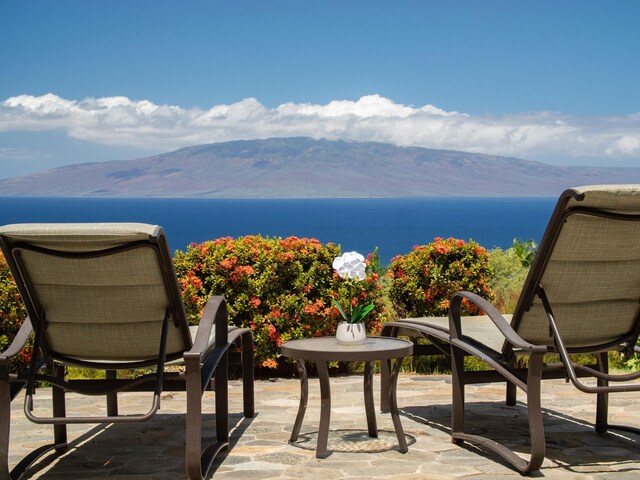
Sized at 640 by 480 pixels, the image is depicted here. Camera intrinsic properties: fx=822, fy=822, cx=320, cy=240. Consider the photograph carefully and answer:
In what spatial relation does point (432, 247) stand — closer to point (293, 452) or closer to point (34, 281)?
point (293, 452)

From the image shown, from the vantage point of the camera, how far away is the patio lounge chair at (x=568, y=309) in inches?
170

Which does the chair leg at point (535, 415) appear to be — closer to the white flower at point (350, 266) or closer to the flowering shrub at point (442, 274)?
the white flower at point (350, 266)

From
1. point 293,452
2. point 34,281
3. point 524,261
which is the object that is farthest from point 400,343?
point 524,261

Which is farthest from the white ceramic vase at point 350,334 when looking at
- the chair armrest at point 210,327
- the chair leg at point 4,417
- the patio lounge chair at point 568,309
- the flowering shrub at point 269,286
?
the flowering shrub at point 269,286

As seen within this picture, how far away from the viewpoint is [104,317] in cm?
435

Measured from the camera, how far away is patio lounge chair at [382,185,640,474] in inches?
170

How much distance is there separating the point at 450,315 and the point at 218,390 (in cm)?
149

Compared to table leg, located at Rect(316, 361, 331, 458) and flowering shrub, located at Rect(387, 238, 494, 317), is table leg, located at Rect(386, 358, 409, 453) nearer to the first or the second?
table leg, located at Rect(316, 361, 331, 458)

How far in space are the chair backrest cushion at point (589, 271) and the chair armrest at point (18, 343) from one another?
2694 millimetres

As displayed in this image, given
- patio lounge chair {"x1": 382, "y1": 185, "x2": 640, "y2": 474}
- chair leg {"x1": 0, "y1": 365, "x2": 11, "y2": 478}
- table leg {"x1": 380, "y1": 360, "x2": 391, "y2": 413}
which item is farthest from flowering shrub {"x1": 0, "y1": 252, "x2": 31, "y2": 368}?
patio lounge chair {"x1": 382, "y1": 185, "x2": 640, "y2": 474}

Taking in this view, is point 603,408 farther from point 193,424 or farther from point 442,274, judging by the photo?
point 442,274

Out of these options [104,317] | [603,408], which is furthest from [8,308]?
[603,408]

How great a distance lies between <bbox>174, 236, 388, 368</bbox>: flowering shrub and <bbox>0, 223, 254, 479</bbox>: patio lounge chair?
288cm

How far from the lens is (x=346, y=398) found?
664 centimetres
